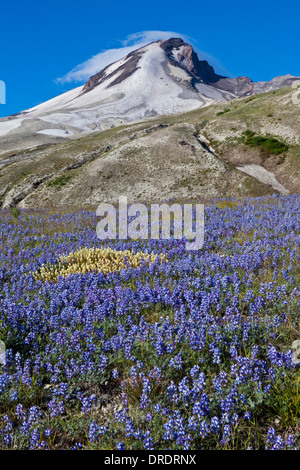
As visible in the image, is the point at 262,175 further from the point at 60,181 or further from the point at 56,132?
the point at 56,132

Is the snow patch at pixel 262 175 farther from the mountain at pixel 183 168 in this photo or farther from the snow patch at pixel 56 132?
the snow patch at pixel 56 132

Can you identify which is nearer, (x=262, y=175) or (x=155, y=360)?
(x=155, y=360)

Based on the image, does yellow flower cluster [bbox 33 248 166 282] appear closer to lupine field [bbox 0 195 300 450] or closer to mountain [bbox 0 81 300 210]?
lupine field [bbox 0 195 300 450]

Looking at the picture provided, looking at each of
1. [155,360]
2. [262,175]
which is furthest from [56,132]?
[155,360]

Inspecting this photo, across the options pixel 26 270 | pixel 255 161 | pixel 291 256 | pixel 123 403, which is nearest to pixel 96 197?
pixel 255 161

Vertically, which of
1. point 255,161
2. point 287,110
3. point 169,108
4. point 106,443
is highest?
point 169,108

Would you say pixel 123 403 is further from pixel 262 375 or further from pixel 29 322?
pixel 29 322
